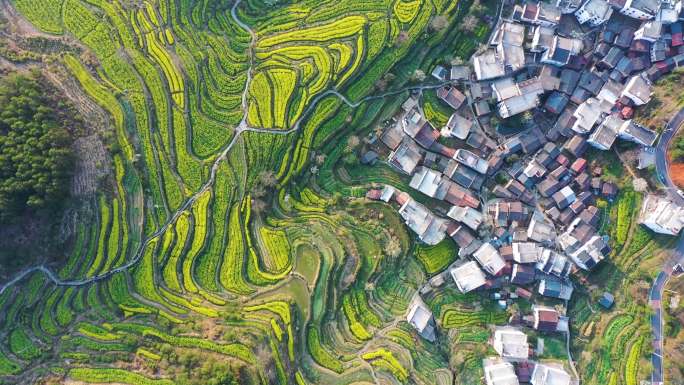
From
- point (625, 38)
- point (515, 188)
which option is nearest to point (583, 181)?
point (515, 188)

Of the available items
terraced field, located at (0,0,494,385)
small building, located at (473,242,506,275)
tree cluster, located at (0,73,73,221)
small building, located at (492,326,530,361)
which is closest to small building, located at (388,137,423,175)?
terraced field, located at (0,0,494,385)

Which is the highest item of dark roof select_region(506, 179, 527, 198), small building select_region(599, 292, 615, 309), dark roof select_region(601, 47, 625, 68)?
dark roof select_region(601, 47, 625, 68)

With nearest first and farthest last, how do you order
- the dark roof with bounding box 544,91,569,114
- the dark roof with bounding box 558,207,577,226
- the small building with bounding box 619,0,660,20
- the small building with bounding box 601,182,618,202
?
the small building with bounding box 619,0,660,20 < the small building with bounding box 601,182,618,202 < the dark roof with bounding box 558,207,577,226 < the dark roof with bounding box 544,91,569,114

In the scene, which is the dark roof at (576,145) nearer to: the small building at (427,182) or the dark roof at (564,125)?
the dark roof at (564,125)

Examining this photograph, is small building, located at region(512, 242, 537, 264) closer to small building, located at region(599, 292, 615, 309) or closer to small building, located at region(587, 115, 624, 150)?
small building, located at region(599, 292, 615, 309)

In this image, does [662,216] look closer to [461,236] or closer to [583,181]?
[583,181]

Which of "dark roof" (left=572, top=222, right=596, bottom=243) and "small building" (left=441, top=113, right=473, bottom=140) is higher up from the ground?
"small building" (left=441, top=113, right=473, bottom=140)

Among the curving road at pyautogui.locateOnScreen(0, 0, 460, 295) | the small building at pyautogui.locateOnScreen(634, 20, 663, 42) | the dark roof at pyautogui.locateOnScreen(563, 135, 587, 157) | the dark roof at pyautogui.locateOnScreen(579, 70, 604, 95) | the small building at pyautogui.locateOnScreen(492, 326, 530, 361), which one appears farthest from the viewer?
the dark roof at pyautogui.locateOnScreen(579, 70, 604, 95)
